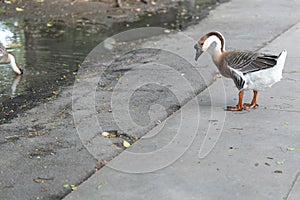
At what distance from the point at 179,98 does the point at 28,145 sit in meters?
1.84

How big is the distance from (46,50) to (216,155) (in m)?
4.40

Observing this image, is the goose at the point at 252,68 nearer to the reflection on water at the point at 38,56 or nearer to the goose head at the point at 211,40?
the goose head at the point at 211,40

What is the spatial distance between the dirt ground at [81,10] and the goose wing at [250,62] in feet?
16.0

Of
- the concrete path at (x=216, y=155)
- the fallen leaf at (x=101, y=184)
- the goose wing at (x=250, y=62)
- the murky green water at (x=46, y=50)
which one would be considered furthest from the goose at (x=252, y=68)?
the murky green water at (x=46, y=50)

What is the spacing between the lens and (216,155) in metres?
4.41

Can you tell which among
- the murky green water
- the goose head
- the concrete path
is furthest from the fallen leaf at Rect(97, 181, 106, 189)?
the goose head

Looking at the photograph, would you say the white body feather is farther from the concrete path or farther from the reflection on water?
the reflection on water

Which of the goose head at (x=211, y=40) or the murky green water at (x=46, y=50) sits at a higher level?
the goose head at (x=211, y=40)

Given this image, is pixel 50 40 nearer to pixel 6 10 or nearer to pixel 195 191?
pixel 6 10

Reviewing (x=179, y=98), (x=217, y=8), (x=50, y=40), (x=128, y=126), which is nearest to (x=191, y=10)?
(x=217, y=8)

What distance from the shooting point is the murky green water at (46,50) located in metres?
6.20

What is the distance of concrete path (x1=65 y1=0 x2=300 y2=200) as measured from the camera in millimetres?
3803

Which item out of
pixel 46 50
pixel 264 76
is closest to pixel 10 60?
pixel 46 50

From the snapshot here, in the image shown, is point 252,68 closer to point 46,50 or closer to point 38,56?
point 38,56
